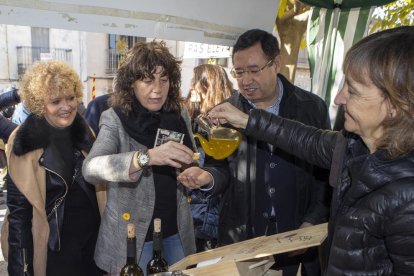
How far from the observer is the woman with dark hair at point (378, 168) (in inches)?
41.8

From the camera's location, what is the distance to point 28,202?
212 cm

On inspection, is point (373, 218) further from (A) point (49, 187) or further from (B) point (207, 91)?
(B) point (207, 91)

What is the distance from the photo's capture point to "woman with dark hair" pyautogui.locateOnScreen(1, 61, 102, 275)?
2092 mm

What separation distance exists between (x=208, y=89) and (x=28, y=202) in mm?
2023

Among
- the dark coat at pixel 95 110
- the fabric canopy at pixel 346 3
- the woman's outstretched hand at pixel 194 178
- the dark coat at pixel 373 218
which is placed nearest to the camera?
the dark coat at pixel 373 218

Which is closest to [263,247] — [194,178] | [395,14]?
[194,178]

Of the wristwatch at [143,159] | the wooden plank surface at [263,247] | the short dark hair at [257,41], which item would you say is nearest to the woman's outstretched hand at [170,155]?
the wristwatch at [143,159]

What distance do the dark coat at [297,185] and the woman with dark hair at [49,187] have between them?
84cm

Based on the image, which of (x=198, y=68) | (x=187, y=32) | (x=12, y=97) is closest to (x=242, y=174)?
(x=187, y=32)

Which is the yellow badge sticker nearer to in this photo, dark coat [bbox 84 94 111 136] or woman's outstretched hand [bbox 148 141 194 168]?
woman's outstretched hand [bbox 148 141 194 168]

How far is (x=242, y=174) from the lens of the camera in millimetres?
2172

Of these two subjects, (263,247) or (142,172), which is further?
(142,172)

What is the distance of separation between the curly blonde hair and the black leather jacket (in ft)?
0.32

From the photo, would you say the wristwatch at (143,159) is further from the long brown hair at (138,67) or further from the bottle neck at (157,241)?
the long brown hair at (138,67)
